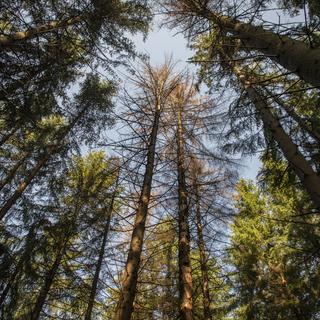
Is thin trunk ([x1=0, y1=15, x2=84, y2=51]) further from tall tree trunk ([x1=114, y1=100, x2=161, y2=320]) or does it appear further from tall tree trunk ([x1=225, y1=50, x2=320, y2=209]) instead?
tall tree trunk ([x1=225, y1=50, x2=320, y2=209])

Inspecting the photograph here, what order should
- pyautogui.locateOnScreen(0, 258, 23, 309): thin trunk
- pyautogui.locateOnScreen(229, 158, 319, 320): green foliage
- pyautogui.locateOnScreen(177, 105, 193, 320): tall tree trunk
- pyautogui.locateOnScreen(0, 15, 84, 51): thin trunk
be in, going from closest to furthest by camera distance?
pyautogui.locateOnScreen(177, 105, 193, 320): tall tree trunk
pyautogui.locateOnScreen(0, 15, 84, 51): thin trunk
pyautogui.locateOnScreen(0, 258, 23, 309): thin trunk
pyautogui.locateOnScreen(229, 158, 319, 320): green foliage

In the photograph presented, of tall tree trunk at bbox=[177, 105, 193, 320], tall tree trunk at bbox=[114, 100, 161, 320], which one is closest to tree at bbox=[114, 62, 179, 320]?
tall tree trunk at bbox=[114, 100, 161, 320]

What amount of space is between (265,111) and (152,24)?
733 centimetres

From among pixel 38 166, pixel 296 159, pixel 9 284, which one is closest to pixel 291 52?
pixel 296 159

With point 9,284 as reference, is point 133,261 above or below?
below

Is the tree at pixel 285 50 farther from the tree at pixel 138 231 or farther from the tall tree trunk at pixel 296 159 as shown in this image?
the tree at pixel 138 231

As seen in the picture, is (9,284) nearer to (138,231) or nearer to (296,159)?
(138,231)

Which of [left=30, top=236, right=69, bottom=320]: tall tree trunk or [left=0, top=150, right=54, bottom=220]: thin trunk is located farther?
[left=0, top=150, right=54, bottom=220]: thin trunk

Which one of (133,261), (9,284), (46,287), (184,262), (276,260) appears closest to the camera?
(133,261)

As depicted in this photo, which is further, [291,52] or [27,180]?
[27,180]

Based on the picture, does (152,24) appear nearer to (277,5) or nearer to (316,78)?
(277,5)

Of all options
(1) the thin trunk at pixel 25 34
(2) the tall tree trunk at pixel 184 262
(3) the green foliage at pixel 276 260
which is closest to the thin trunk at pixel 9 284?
(2) the tall tree trunk at pixel 184 262

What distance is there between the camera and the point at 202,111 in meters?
9.78

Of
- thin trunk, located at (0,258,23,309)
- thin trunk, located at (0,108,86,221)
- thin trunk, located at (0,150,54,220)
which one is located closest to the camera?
thin trunk, located at (0,258,23,309)
